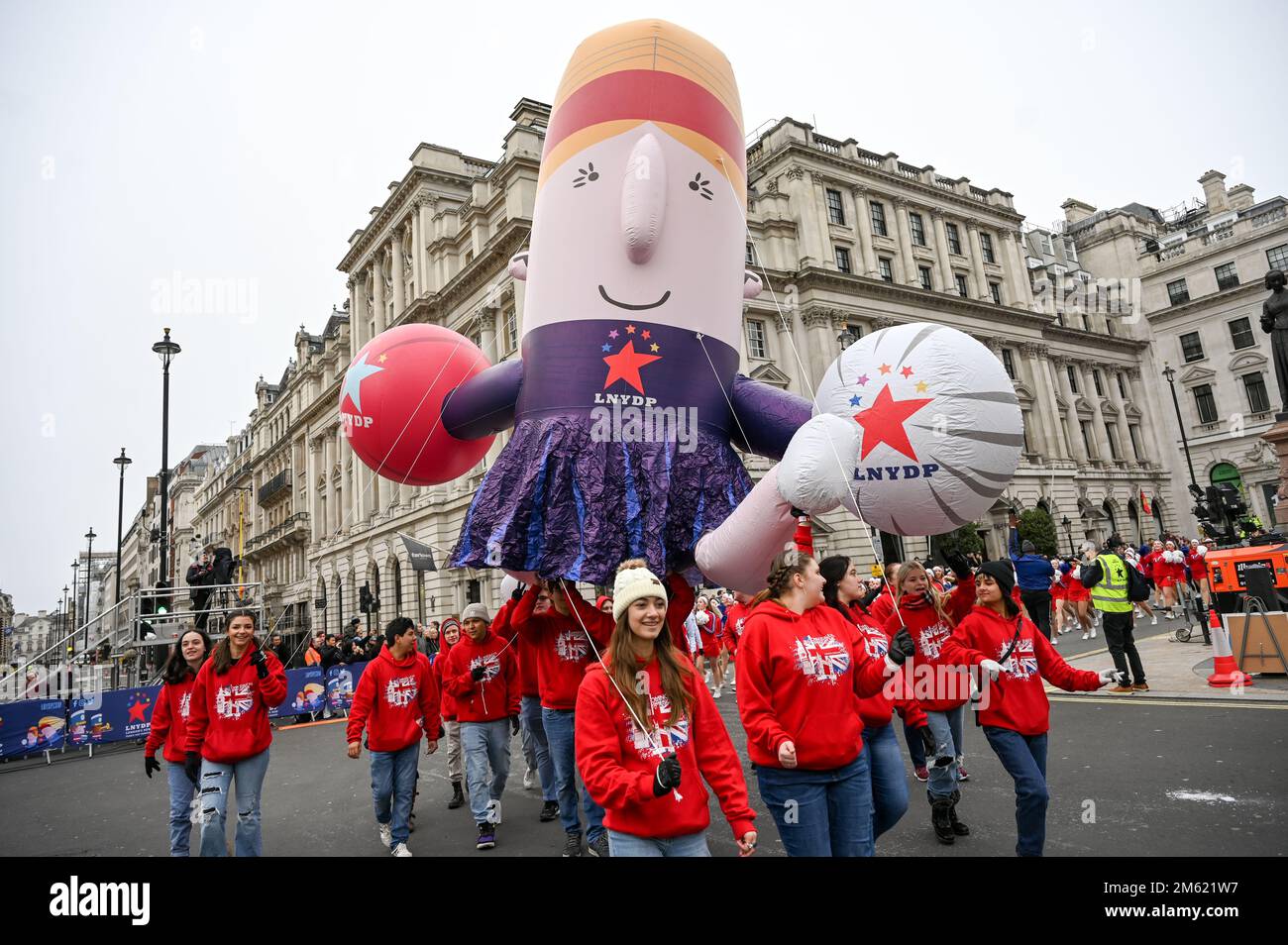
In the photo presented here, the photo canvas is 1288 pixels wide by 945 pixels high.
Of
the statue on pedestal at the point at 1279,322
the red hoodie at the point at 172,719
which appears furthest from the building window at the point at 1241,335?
the red hoodie at the point at 172,719

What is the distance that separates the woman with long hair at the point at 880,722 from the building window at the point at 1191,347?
53.8 meters

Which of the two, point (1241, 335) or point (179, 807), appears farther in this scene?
point (1241, 335)

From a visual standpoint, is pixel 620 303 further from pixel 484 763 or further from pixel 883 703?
pixel 484 763

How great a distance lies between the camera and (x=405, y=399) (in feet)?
18.4

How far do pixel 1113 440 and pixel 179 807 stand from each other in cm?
A: 5078

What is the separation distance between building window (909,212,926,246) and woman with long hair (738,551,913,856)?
38.9 meters

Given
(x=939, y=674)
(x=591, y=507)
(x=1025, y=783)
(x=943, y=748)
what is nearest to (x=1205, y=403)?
(x=939, y=674)

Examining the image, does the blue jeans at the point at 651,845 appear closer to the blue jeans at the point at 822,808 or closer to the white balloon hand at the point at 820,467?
the blue jeans at the point at 822,808

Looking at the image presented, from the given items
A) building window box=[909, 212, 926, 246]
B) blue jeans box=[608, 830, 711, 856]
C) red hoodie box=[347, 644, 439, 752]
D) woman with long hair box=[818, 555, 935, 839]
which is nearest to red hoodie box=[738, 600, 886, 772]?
woman with long hair box=[818, 555, 935, 839]

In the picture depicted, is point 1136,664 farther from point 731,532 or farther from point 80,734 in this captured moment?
point 80,734

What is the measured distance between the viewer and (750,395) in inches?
200

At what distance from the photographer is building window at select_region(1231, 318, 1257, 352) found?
Answer: 43.4m

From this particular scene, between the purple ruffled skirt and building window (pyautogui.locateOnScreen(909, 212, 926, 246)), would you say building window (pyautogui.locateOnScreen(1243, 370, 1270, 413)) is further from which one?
the purple ruffled skirt

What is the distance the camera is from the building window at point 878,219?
36438 mm
